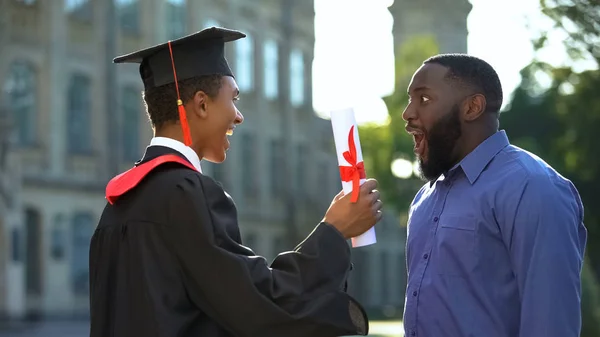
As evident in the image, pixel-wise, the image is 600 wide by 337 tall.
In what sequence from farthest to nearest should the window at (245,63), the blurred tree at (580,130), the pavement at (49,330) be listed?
the window at (245,63)
the pavement at (49,330)
the blurred tree at (580,130)

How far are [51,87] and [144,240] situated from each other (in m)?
32.5

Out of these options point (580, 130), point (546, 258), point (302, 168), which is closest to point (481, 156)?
point (546, 258)

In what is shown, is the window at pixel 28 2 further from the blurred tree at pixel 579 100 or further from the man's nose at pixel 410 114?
the man's nose at pixel 410 114

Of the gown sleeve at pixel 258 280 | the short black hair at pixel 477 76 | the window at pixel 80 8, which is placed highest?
the window at pixel 80 8

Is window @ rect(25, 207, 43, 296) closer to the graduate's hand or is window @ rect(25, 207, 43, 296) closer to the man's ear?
the man's ear

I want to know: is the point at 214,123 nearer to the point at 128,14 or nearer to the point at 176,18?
the point at 128,14

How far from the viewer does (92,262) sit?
189 inches

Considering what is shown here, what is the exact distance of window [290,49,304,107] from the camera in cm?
5362

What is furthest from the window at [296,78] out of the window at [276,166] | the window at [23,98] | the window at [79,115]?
the window at [23,98]

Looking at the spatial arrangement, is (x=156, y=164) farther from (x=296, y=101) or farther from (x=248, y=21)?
(x=296, y=101)

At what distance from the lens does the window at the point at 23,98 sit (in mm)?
35406

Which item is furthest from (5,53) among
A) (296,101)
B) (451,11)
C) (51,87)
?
(451,11)

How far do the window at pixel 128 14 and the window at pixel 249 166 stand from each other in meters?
8.87

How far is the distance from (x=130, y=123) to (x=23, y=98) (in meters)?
5.01
